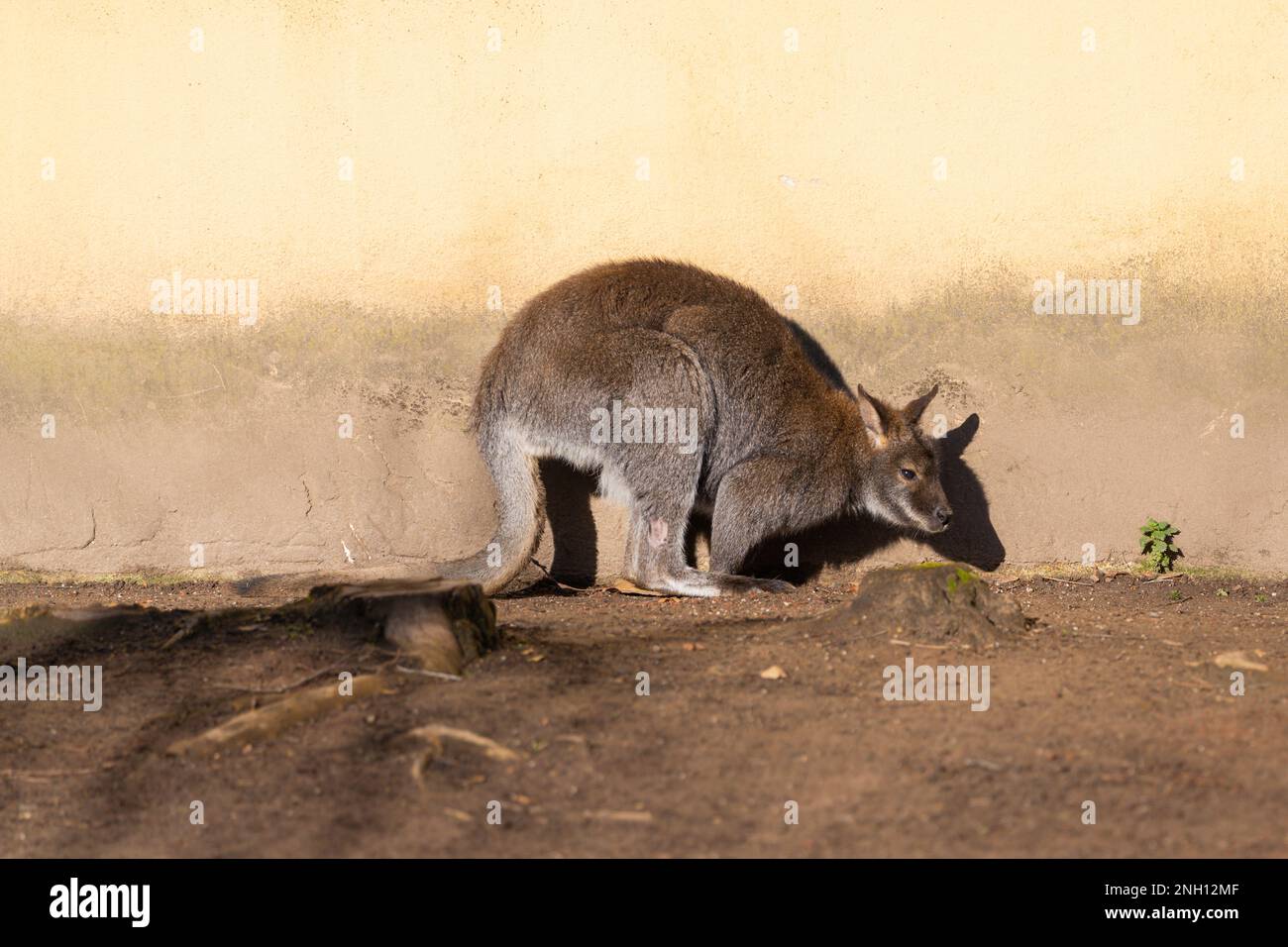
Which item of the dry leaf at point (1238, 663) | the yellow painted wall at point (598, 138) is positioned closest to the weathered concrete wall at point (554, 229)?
the yellow painted wall at point (598, 138)

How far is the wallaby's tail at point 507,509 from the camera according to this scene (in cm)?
569

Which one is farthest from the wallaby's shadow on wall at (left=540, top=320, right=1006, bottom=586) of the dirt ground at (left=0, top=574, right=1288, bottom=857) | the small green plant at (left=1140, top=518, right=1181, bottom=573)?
the dirt ground at (left=0, top=574, right=1288, bottom=857)

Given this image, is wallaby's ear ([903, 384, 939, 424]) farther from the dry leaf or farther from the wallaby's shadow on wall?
the dry leaf

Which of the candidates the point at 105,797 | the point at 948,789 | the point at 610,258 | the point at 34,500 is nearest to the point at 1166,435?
the point at 610,258

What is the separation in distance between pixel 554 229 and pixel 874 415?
160 cm

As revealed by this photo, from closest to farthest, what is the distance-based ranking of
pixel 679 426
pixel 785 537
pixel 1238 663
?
pixel 1238 663 → pixel 679 426 → pixel 785 537

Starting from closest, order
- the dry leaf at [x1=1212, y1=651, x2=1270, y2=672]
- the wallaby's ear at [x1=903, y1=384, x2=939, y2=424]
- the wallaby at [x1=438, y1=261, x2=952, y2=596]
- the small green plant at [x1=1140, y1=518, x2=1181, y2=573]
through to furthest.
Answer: the dry leaf at [x1=1212, y1=651, x2=1270, y2=672] → the wallaby at [x1=438, y1=261, x2=952, y2=596] → the wallaby's ear at [x1=903, y1=384, x2=939, y2=424] → the small green plant at [x1=1140, y1=518, x2=1181, y2=573]

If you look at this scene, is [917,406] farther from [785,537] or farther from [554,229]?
[554,229]

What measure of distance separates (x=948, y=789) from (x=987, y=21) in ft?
12.0

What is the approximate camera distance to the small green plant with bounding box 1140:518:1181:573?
19.4ft

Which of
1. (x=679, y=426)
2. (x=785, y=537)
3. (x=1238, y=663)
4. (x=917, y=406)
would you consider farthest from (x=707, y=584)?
(x=1238, y=663)

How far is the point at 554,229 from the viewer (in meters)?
5.84

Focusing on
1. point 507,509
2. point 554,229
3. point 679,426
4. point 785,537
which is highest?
point 554,229

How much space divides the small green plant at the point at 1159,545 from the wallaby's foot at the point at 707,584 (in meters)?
1.56
